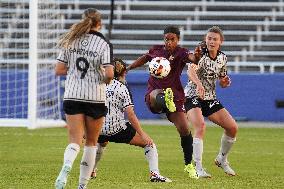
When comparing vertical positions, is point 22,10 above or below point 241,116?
above

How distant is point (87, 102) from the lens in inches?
369

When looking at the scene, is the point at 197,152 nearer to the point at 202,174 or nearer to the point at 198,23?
the point at 202,174

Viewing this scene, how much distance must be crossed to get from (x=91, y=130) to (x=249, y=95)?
17214 millimetres

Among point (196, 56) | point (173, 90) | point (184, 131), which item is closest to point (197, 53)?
point (196, 56)

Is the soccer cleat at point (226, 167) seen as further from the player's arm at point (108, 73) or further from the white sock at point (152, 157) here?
the player's arm at point (108, 73)

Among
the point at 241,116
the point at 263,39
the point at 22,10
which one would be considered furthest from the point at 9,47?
the point at 263,39

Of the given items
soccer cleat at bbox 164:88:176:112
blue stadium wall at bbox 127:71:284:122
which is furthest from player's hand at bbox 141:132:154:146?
blue stadium wall at bbox 127:71:284:122

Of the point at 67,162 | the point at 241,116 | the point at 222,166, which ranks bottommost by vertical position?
the point at 241,116

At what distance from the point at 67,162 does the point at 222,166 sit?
4.05m

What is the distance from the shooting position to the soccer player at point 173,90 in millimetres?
12133

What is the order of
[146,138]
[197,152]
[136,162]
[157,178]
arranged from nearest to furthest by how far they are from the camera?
[157,178] → [146,138] → [197,152] → [136,162]

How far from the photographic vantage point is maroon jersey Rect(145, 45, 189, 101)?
12.2 meters

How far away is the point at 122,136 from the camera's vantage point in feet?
38.0

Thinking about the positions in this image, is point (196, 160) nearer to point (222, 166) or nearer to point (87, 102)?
point (222, 166)
